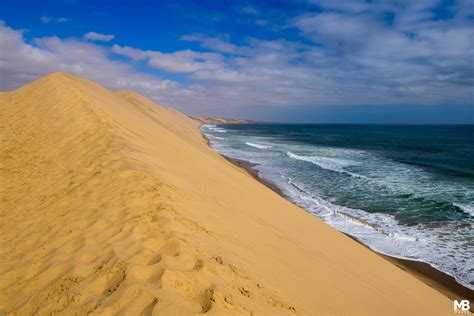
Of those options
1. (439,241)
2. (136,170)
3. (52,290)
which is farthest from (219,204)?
(439,241)

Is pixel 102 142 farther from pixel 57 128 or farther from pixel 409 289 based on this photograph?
pixel 409 289

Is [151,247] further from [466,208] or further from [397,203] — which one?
[466,208]

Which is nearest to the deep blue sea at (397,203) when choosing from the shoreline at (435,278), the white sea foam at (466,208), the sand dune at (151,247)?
the white sea foam at (466,208)

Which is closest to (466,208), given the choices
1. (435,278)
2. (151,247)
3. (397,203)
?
(397,203)

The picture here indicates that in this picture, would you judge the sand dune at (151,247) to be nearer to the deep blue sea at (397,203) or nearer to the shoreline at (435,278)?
the shoreline at (435,278)

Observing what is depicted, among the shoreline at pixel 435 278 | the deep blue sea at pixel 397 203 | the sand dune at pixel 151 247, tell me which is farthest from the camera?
the deep blue sea at pixel 397 203

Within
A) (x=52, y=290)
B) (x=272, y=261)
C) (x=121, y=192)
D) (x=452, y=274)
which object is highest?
(x=121, y=192)

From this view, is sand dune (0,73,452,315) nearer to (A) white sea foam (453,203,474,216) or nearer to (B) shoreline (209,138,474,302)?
(B) shoreline (209,138,474,302)

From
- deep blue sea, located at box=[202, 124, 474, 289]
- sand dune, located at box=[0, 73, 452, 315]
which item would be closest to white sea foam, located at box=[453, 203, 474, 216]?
deep blue sea, located at box=[202, 124, 474, 289]
